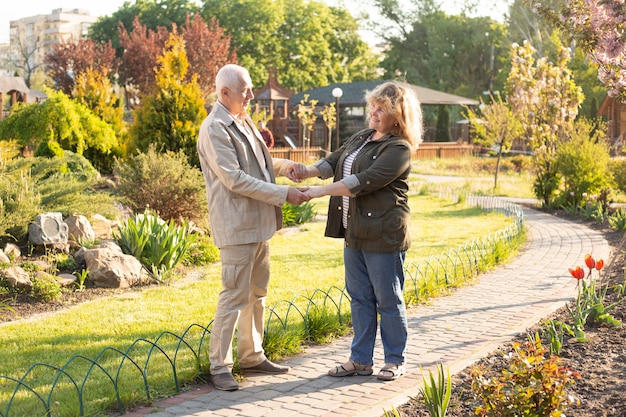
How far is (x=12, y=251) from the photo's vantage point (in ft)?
25.9

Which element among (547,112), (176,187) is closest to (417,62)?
(547,112)

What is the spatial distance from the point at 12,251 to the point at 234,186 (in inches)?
169

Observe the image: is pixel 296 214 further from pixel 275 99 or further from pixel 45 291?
pixel 275 99

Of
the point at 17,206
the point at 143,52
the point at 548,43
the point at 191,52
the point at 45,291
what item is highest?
the point at 548,43

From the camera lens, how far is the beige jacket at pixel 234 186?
A: 4.52m

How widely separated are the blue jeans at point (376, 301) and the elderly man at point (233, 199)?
1.92ft

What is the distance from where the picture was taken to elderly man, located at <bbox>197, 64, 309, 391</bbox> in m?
4.54

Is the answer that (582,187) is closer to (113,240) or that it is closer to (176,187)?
(176,187)

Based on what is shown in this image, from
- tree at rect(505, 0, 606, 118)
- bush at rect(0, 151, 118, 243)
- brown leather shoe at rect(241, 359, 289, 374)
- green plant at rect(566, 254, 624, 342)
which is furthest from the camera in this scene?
tree at rect(505, 0, 606, 118)

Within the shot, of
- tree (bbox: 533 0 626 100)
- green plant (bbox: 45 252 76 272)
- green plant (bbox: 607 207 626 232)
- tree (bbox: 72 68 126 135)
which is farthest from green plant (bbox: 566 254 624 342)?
tree (bbox: 72 68 126 135)

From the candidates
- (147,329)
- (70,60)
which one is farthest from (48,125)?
(70,60)

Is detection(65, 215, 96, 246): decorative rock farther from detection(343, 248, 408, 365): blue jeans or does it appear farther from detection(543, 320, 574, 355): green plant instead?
detection(543, 320, 574, 355): green plant

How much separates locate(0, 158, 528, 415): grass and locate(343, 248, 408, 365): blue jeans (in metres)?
0.65

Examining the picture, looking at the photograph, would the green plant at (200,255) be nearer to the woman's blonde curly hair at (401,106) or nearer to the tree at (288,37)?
the woman's blonde curly hair at (401,106)
